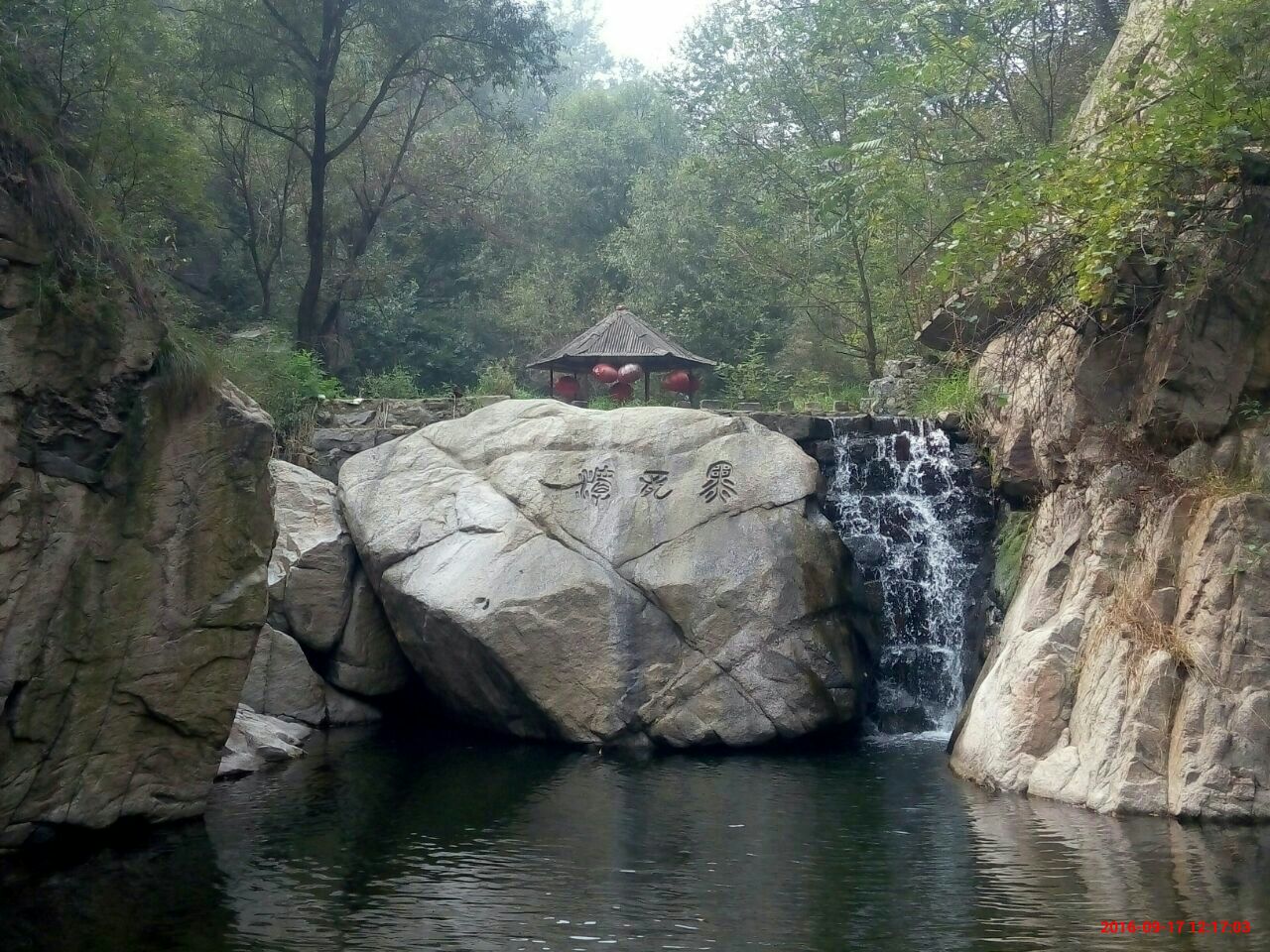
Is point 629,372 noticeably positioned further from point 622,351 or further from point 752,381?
point 752,381

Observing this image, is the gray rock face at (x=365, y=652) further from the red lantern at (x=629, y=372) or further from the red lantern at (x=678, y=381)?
the red lantern at (x=678, y=381)

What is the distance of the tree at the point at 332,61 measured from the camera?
68.5 feet

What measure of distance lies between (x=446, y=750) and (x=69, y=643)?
4.86 meters

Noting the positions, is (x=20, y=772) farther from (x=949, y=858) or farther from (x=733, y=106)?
(x=733, y=106)

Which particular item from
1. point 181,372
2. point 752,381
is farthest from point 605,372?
point 181,372

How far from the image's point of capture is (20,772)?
812cm

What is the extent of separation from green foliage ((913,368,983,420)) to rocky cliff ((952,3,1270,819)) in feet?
6.88

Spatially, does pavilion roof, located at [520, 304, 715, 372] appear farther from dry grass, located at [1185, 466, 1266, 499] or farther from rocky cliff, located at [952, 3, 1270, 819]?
dry grass, located at [1185, 466, 1266, 499]

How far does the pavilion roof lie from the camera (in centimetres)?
1950

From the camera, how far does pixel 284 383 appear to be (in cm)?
1736

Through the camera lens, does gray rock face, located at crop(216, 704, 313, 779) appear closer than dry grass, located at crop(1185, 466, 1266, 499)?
No

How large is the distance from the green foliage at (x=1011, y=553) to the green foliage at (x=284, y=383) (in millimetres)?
9236

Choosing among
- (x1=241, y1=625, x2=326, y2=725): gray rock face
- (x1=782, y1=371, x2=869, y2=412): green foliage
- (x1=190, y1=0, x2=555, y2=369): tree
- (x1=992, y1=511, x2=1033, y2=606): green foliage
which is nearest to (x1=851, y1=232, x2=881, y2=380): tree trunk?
(x1=782, y1=371, x2=869, y2=412): green foliage

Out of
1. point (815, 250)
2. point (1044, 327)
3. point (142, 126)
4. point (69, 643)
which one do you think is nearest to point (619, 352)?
point (815, 250)
